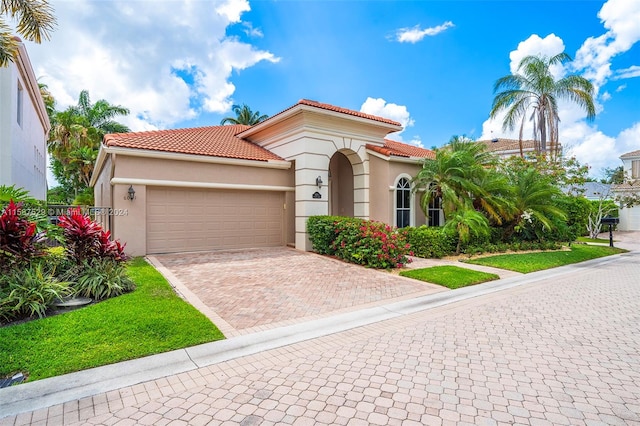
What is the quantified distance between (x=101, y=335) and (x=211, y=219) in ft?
27.2

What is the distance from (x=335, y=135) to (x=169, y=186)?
6746 millimetres

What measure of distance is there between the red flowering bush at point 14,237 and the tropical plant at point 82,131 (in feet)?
82.0

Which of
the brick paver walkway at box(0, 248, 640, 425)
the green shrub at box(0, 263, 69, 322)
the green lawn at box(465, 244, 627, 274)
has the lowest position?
the brick paver walkway at box(0, 248, 640, 425)

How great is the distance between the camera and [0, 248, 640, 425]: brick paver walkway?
9.82 ft

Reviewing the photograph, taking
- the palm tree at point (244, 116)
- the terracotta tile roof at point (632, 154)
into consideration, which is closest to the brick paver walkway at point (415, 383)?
the palm tree at point (244, 116)

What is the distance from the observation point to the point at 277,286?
7.68 meters

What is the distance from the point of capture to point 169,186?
38.5 feet

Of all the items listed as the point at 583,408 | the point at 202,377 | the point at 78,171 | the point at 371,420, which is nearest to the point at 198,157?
the point at 202,377

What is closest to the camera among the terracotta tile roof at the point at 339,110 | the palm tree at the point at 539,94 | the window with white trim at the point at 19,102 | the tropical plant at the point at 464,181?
the terracotta tile roof at the point at 339,110

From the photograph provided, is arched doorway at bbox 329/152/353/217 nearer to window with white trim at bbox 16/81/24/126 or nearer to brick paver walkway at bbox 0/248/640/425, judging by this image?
brick paver walkway at bbox 0/248/640/425

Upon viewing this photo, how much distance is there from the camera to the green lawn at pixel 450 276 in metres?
8.35

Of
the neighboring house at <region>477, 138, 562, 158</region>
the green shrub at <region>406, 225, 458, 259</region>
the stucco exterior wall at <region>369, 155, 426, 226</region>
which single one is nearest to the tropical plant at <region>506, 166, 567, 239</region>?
the green shrub at <region>406, 225, 458, 259</region>

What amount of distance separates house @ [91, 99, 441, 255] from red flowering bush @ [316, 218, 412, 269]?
2.47 m

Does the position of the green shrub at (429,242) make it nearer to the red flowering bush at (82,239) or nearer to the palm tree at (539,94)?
the red flowering bush at (82,239)
